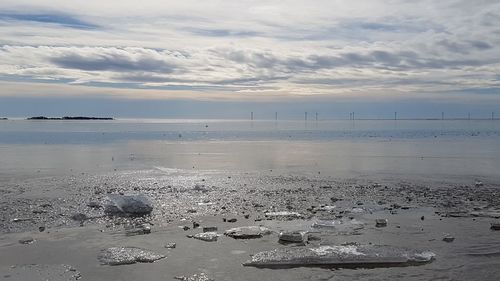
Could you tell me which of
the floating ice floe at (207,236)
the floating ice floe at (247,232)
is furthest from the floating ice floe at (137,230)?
the floating ice floe at (247,232)

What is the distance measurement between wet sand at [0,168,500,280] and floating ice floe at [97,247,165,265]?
0.79 feet

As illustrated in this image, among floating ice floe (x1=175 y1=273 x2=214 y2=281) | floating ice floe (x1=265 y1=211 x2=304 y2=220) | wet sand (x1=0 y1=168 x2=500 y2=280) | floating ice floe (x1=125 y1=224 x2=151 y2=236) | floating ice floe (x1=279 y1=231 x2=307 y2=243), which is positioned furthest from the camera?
floating ice floe (x1=265 y1=211 x2=304 y2=220)

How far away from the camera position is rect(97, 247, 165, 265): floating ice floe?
12.3 meters

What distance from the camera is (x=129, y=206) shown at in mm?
17484

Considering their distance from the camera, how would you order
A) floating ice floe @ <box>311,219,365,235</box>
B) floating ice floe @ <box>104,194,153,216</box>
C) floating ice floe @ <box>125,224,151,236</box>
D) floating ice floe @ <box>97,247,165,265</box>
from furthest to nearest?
floating ice floe @ <box>104,194,153,216</box> < floating ice floe @ <box>311,219,365,235</box> < floating ice floe @ <box>125,224,151,236</box> < floating ice floe @ <box>97,247,165,265</box>

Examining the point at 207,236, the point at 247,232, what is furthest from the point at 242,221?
the point at 207,236

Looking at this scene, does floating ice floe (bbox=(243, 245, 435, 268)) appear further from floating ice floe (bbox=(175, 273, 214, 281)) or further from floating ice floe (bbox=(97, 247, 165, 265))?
floating ice floe (bbox=(97, 247, 165, 265))

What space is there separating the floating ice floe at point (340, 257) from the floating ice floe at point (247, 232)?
1.58 metres

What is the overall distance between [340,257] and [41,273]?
686cm

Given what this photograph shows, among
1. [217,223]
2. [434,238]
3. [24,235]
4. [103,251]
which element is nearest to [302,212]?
[217,223]

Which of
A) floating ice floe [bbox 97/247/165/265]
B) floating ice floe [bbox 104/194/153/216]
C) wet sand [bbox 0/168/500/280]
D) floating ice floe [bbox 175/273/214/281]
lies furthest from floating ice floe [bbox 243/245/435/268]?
floating ice floe [bbox 104/194/153/216]

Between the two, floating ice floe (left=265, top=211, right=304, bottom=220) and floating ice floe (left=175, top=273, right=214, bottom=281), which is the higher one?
floating ice floe (left=265, top=211, right=304, bottom=220)

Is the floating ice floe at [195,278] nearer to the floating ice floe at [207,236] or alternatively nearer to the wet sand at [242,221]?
the wet sand at [242,221]

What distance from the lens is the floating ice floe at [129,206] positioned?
17484 millimetres
